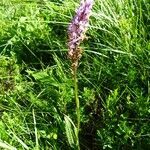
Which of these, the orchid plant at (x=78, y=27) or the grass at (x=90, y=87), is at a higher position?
the orchid plant at (x=78, y=27)

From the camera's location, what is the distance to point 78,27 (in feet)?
4.50

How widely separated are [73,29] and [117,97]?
0.68m

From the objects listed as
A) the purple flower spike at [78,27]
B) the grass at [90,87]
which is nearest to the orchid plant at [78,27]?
the purple flower spike at [78,27]

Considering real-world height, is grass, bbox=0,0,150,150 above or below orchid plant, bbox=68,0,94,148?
below

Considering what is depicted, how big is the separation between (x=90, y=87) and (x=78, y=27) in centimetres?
75

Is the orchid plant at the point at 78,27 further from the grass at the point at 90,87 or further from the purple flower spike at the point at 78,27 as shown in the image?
the grass at the point at 90,87

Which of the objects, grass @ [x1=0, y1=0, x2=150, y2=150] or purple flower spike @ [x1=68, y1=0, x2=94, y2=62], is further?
grass @ [x1=0, y1=0, x2=150, y2=150]

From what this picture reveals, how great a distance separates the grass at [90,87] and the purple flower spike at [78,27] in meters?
0.37

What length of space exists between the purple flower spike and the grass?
367 millimetres

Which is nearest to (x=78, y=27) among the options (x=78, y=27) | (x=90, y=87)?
(x=78, y=27)

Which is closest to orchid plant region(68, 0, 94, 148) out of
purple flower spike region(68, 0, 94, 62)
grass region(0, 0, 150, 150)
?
purple flower spike region(68, 0, 94, 62)

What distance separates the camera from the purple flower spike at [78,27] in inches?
53.3

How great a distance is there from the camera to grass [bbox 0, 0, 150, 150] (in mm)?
1887

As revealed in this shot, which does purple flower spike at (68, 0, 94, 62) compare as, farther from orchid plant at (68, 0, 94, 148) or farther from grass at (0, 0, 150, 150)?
grass at (0, 0, 150, 150)
